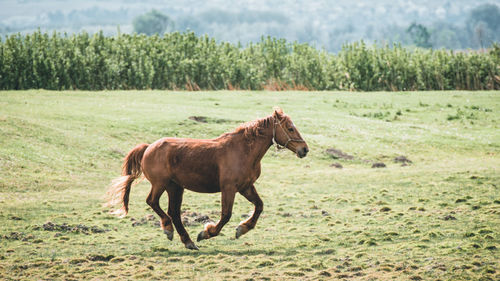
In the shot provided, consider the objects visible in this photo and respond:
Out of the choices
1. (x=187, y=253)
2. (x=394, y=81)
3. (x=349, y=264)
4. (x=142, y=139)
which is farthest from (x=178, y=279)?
(x=394, y=81)

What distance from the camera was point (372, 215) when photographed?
13.0 m

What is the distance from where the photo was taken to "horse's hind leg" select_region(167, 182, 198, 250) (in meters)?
10.1

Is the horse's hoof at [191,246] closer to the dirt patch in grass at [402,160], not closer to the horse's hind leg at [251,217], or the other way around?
the horse's hind leg at [251,217]

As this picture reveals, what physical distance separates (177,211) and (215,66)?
29.3 m

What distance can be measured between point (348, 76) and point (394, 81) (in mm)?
2919

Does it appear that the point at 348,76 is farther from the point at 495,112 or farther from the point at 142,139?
the point at 142,139

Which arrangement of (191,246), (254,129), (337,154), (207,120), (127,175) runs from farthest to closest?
(207,120), (337,154), (127,175), (191,246), (254,129)

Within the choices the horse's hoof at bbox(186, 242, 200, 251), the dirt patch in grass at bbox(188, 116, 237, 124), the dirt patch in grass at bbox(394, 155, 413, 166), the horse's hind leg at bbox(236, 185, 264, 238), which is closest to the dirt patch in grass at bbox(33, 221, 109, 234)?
the horse's hoof at bbox(186, 242, 200, 251)

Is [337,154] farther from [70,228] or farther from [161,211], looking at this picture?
[161,211]

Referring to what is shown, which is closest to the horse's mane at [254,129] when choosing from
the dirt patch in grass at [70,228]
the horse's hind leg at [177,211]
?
the horse's hind leg at [177,211]

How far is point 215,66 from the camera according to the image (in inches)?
1532

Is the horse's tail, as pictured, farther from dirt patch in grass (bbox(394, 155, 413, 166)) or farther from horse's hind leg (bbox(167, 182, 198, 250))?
dirt patch in grass (bbox(394, 155, 413, 166))

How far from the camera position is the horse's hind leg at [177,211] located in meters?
10.1

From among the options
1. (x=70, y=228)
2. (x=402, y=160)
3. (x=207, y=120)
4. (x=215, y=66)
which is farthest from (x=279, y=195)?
(x=215, y=66)
